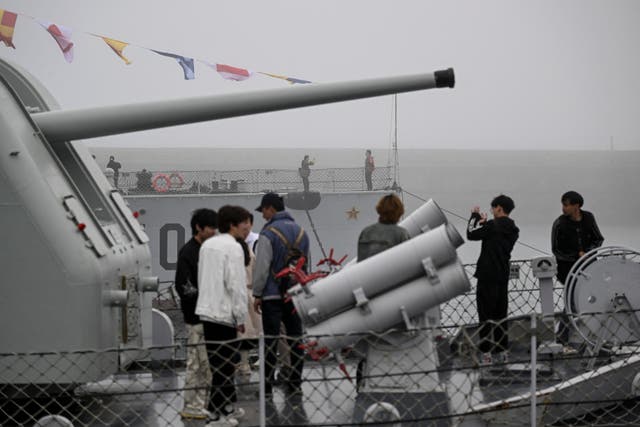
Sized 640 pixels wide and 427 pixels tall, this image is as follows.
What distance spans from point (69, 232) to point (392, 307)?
74.2 inches

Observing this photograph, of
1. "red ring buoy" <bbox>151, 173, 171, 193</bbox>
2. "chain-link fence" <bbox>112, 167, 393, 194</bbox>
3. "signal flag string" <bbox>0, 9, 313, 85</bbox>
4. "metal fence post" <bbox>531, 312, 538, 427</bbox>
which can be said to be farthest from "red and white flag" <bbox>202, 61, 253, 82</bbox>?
"red ring buoy" <bbox>151, 173, 171, 193</bbox>

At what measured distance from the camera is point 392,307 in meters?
5.54

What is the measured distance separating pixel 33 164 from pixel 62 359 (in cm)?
113

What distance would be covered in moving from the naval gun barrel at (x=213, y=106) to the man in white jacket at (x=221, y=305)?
808 mm

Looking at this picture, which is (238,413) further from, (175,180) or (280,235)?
(175,180)

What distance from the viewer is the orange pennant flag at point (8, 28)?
11.7m

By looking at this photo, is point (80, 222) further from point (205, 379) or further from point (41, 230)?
point (205, 379)

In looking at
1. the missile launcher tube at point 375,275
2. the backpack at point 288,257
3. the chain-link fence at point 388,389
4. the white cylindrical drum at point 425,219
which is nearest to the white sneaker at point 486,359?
the chain-link fence at point 388,389

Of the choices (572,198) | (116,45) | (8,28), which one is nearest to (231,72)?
(116,45)

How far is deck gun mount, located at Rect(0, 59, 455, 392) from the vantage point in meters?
5.67

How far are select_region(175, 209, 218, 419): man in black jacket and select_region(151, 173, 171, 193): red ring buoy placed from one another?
24916 millimetres

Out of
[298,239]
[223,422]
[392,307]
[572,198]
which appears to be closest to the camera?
[392,307]

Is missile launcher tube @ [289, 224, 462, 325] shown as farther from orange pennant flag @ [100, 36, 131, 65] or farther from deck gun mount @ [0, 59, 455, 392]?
orange pennant flag @ [100, 36, 131, 65]

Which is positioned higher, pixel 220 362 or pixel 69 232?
pixel 69 232
